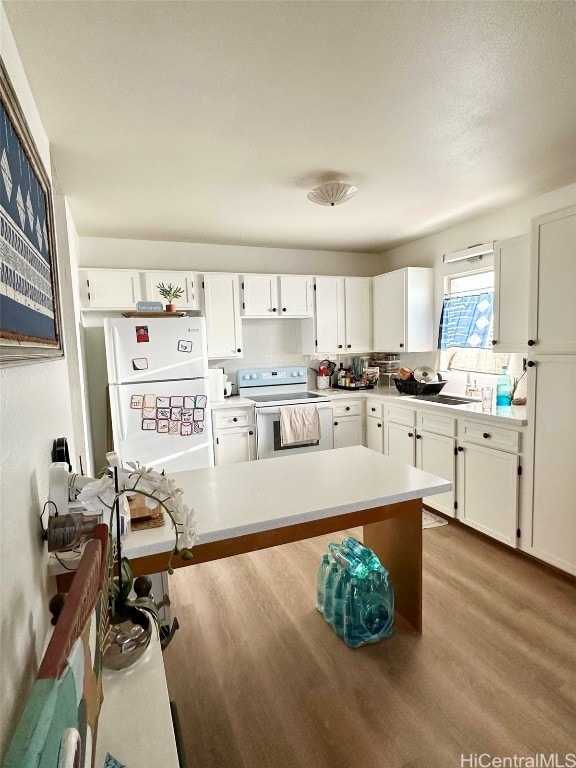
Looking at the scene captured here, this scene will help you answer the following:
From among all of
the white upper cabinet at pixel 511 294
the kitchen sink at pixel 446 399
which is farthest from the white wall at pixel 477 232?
the kitchen sink at pixel 446 399

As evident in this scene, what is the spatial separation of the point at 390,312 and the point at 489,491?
6.55ft

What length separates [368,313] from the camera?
4.49 meters

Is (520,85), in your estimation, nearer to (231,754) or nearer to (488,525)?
(488,525)

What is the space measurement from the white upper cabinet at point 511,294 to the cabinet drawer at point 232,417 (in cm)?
210

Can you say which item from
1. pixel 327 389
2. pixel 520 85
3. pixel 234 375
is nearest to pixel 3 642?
pixel 520 85

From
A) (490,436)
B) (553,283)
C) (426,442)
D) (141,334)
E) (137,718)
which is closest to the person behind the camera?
(137,718)

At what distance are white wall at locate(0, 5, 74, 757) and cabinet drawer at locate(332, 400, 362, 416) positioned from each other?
302cm

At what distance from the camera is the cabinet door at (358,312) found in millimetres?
4383

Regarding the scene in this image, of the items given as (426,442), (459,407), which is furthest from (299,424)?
(459,407)

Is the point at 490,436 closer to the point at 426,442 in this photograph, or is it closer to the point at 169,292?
the point at 426,442

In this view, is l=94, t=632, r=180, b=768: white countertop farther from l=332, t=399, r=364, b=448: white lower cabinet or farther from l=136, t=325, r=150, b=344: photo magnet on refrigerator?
l=332, t=399, r=364, b=448: white lower cabinet

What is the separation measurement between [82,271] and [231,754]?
3351 mm

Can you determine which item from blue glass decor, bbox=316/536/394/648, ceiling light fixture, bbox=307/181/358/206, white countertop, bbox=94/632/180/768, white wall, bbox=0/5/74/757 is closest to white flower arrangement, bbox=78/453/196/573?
white wall, bbox=0/5/74/757

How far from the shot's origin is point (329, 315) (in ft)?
14.1
